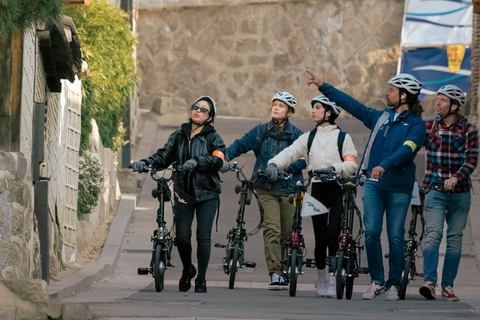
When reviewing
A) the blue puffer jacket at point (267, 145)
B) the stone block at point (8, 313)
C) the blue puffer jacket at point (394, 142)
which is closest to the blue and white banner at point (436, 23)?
the blue puffer jacket at point (267, 145)

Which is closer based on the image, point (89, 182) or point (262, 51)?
point (89, 182)

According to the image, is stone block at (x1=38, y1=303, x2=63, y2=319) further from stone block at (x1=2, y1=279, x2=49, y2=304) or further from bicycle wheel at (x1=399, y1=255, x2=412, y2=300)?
bicycle wheel at (x1=399, y1=255, x2=412, y2=300)

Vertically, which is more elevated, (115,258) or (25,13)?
(25,13)

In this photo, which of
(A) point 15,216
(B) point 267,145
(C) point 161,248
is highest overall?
(B) point 267,145

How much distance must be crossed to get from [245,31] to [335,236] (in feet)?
53.8

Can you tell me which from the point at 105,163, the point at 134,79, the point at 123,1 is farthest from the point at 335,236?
the point at 123,1

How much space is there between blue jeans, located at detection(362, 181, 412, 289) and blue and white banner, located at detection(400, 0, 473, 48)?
15.7 meters

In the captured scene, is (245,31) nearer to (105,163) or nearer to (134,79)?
(134,79)

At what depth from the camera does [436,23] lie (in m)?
23.5

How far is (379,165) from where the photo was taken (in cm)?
828

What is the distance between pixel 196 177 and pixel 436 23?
53.2 ft

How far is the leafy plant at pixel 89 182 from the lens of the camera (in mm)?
12102

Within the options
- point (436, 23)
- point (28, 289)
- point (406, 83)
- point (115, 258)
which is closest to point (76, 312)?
point (28, 289)

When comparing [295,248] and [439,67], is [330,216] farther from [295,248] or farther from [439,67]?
[439,67]
